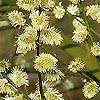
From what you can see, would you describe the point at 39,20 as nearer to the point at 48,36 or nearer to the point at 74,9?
the point at 48,36

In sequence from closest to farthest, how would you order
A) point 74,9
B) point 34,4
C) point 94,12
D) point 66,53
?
point 34,4 < point 94,12 < point 74,9 < point 66,53

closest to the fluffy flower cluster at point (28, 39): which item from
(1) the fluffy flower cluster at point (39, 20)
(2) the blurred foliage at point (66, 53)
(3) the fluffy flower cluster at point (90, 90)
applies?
(1) the fluffy flower cluster at point (39, 20)

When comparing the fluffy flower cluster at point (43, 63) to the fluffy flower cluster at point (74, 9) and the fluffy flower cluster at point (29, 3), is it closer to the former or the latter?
the fluffy flower cluster at point (29, 3)

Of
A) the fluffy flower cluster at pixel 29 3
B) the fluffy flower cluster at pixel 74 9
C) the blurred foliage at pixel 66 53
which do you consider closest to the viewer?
the fluffy flower cluster at pixel 29 3

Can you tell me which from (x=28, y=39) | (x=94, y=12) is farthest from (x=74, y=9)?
(x=28, y=39)

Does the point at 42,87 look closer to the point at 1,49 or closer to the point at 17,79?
the point at 17,79

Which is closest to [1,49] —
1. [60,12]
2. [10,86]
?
[60,12]

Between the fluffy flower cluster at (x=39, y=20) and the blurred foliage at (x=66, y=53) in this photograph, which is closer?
the fluffy flower cluster at (x=39, y=20)

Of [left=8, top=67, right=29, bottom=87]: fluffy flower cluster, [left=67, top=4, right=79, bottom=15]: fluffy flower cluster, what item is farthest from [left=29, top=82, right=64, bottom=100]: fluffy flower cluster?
[left=67, top=4, right=79, bottom=15]: fluffy flower cluster
